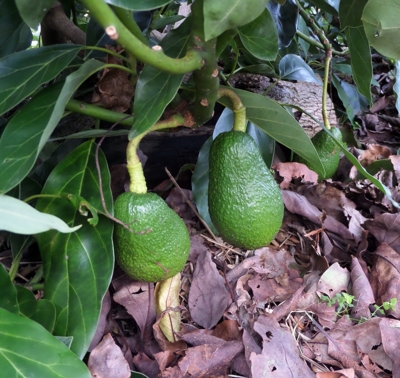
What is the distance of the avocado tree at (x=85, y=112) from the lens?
0.49m

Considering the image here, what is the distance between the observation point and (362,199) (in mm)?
1180

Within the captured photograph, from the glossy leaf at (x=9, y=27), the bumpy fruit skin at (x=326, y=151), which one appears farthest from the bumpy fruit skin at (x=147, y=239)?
the bumpy fruit skin at (x=326, y=151)

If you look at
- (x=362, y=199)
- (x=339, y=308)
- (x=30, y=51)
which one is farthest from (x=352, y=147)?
(x=30, y=51)

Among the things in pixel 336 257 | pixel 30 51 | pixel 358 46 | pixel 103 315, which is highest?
pixel 30 51

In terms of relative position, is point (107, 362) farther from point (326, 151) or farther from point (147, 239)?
point (326, 151)

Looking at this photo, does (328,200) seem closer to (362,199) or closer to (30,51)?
(362,199)

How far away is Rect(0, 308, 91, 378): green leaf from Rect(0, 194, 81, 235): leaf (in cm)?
17

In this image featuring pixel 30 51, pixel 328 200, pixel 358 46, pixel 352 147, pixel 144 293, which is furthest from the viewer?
pixel 352 147

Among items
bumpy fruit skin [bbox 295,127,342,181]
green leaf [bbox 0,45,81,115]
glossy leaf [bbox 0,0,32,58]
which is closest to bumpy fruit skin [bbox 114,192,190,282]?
green leaf [bbox 0,45,81,115]

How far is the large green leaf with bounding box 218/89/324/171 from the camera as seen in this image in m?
0.77

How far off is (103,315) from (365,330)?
54 centimetres

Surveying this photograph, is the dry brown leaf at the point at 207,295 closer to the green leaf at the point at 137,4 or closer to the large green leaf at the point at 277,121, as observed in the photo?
the large green leaf at the point at 277,121

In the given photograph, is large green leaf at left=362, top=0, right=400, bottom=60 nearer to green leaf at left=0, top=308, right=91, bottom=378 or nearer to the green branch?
the green branch

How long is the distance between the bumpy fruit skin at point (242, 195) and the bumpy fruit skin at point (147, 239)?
10 centimetres
